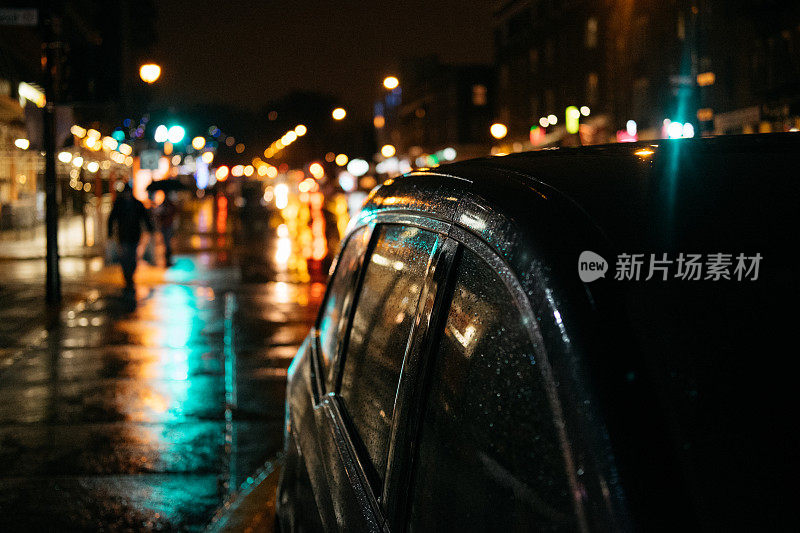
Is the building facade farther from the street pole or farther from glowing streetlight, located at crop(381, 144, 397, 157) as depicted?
glowing streetlight, located at crop(381, 144, 397, 157)

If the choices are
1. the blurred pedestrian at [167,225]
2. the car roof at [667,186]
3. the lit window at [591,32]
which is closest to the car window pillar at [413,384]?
the car roof at [667,186]

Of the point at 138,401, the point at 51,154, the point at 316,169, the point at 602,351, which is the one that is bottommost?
the point at 138,401

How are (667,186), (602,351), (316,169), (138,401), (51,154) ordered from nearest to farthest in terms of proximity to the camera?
(602,351) → (667,186) → (138,401) → (51,154) → (316,169)

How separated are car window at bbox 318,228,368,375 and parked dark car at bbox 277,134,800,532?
3.35 ft

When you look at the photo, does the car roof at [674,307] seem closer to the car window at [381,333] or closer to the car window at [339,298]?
the car window at [381,333]

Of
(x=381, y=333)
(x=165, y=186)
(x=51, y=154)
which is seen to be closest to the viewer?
(x=381, y=333)

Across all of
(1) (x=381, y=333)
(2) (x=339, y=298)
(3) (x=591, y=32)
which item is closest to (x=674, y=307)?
(1) (x=381, y=333)

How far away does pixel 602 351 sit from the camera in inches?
55.6

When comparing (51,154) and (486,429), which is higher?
(51,154)

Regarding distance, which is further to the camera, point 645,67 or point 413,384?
point 645,67

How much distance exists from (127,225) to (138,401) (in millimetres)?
9745

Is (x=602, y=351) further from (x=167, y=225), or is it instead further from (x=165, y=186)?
(x=165, y=186)

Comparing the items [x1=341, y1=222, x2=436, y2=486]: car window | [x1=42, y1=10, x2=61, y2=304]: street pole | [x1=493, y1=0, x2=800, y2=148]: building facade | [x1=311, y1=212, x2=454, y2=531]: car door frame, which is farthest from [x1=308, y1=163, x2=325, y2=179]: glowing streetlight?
[x1=341, y1=222, x2=436, y2=486]: car window

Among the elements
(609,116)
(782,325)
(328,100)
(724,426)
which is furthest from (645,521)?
(328,100)
